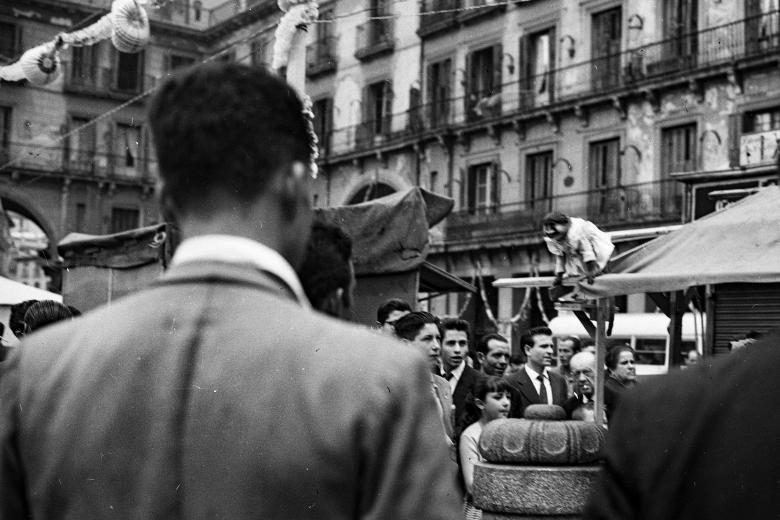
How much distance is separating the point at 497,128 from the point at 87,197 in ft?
55.8

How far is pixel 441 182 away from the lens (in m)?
31.6

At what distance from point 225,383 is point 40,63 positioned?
42.3 feet

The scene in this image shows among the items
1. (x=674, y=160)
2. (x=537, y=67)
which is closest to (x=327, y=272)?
(x=674, y=160)

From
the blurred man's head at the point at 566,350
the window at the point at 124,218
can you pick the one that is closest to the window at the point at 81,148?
the window at the point at 124,218

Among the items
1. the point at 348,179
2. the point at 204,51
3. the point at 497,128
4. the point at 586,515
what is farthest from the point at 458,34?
the point at 586,515

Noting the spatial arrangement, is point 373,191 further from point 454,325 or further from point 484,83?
point 454,325

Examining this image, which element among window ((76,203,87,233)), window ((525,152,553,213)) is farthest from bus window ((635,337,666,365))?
window ((76,203,87,233))

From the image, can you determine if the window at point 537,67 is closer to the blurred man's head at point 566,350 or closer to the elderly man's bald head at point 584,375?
the blurred man's head at point 566,350

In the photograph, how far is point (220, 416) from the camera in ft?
5.11

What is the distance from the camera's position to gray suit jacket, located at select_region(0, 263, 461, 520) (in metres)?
1.52

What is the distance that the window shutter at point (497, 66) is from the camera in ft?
97.2

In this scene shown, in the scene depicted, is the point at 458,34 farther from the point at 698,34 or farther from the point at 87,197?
the point at 87,197

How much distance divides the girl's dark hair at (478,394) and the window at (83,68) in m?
35.9

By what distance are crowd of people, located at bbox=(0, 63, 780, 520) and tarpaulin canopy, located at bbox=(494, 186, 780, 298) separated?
16.1ft
